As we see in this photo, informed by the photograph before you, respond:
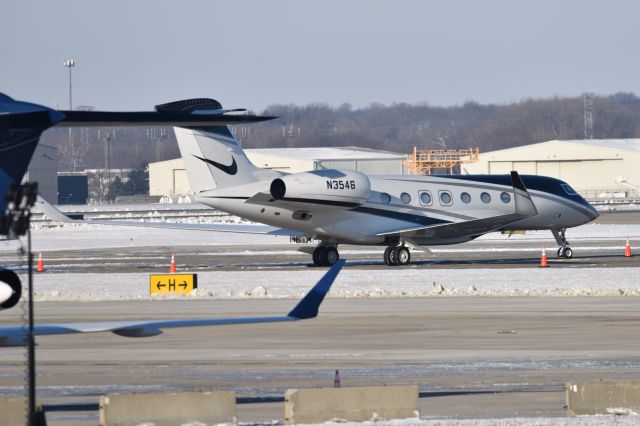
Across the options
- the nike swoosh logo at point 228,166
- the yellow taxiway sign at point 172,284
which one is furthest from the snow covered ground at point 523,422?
the nike swoosh logo at point 228,166

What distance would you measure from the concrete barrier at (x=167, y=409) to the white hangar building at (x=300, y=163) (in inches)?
4441

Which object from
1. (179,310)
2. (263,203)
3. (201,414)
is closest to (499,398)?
(201,414)

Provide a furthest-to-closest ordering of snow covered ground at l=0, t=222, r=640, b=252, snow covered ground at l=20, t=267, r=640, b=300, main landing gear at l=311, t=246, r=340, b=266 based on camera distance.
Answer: snow covered ground at l=0, t=222, r=640, b=252, main landing gear at l=311, t=246, r=340, b=266, snow covered ground at l=20, t=267, r=640, b=300

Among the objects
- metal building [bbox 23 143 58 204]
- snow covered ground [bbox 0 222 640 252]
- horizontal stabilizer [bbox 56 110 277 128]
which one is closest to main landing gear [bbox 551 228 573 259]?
snow covered ground [bbox 0 222 640 252]

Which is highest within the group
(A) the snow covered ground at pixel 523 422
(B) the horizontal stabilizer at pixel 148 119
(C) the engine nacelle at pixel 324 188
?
(B) the horizontal stabilizer at pixel 148 119

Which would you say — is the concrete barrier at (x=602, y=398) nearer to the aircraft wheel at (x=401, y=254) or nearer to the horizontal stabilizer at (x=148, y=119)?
A: the horizontal stabilizer at (x=148, y=119)

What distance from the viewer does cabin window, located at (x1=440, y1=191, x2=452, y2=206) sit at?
42406 mm

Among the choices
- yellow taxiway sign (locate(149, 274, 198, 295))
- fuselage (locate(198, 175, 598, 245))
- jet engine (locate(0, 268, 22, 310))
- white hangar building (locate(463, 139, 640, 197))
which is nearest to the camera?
jet engine (locate(0, 268, 22, 310))

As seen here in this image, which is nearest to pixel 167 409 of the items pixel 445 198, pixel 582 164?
pixel 445 198

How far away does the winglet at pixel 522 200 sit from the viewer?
4231 centimetres

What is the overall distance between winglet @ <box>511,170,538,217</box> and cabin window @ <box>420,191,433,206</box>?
2.95 m

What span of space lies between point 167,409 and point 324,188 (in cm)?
2584

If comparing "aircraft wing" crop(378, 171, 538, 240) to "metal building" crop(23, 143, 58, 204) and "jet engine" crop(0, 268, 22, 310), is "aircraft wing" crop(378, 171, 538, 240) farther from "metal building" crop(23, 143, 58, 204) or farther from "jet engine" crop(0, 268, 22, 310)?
"metal building" crop(23, 143, 58, 204)

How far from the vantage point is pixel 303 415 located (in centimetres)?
1424
